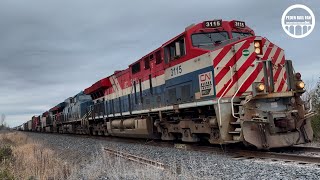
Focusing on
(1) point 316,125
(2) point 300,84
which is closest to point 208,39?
(2) point 300,84

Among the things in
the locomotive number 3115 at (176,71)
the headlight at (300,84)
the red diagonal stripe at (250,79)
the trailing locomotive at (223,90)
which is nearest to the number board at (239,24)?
the trailing locomotive at (223,90)

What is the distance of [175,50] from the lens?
12.2 meters

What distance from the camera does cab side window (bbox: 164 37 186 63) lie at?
11.8 meters

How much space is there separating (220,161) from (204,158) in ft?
2.82

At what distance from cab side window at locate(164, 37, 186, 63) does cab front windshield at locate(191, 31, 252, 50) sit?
0.50 metres

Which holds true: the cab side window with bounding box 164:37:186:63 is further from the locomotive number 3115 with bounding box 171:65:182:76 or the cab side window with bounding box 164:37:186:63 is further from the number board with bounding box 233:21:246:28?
the number board with bounding box 233:21:246:28

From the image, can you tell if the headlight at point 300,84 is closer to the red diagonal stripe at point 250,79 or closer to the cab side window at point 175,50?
the red diagonal stripe at point 250,79

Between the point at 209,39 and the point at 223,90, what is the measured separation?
2.02m

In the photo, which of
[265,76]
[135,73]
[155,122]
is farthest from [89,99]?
[265,76]

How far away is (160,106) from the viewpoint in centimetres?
1402

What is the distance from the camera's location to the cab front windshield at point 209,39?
11336 millimetres

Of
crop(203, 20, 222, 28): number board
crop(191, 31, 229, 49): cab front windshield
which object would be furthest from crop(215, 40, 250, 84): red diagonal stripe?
crop(203, 20, 222, 28): number board

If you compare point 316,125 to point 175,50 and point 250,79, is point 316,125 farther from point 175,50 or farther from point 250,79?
point 175,50

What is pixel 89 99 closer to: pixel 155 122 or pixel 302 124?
pixel 155 122
